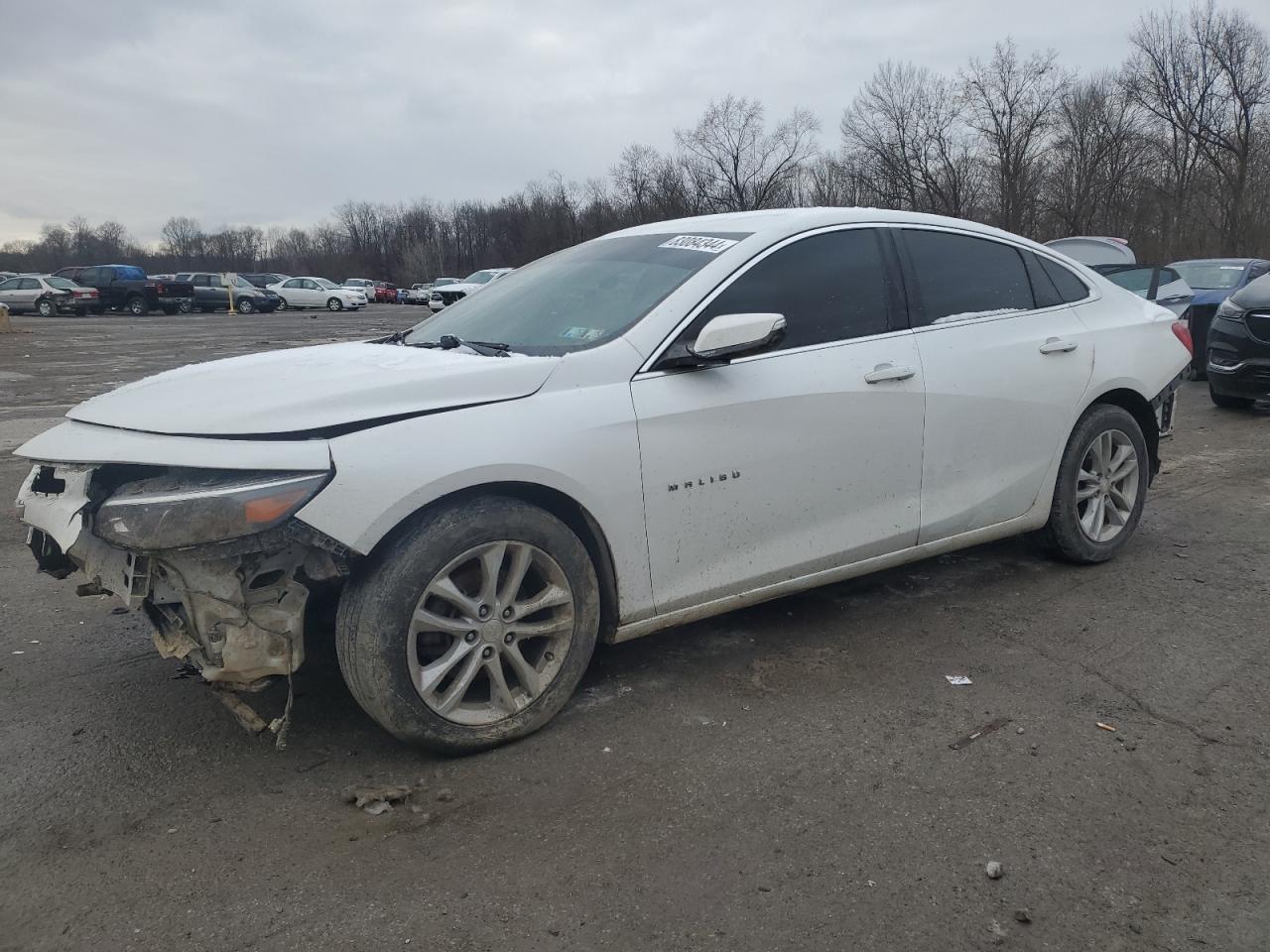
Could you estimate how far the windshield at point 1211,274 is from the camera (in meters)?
12.5

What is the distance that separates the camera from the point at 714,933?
2.23 metres

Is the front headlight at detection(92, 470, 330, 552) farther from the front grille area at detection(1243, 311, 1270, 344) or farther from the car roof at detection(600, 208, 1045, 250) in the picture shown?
the front grille area at detection(1243, 311, 1270, 344)

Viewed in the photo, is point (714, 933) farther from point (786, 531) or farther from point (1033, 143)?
point (1033, 143)

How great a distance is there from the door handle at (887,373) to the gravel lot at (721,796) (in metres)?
1.06

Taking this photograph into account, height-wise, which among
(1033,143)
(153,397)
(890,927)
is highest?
(1033,143)

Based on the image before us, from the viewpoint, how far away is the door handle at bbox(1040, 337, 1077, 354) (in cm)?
438

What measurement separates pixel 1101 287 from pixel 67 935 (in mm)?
4928

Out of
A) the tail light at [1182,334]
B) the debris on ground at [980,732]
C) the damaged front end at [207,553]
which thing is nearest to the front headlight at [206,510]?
the damaged front end at [207,553]

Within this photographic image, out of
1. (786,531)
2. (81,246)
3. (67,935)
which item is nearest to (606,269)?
(786,531)

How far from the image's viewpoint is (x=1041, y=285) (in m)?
4.59

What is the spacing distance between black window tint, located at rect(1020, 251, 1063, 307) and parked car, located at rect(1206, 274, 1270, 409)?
5.97 meters

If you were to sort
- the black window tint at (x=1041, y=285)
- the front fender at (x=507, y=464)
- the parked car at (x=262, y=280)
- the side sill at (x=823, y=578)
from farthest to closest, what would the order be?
the parked car at (x=262, y=280), the black window tint at (x=1041, y=285), the side sill at (x=823, y=578), the front fender at (x=507, y=464)

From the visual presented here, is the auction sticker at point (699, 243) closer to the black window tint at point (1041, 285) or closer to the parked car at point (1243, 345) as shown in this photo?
the black window tint at point (1041, 285)

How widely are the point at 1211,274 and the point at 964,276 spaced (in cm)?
1075
